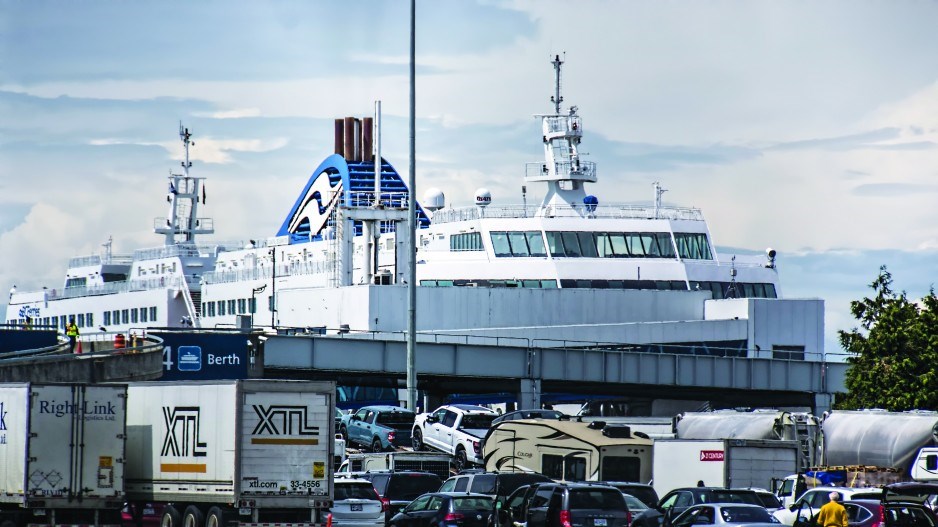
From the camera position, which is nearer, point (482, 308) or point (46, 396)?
point (46, 396)

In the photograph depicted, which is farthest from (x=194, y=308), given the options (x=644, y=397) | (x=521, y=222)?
(x=644, y=397)

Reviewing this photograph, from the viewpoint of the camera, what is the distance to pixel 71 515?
102ft

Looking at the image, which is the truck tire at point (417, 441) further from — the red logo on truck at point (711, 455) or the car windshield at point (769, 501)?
Result: the car windshield at point (769, 501)

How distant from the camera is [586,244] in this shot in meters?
81.0

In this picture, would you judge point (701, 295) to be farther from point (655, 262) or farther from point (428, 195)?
point (428, 195)

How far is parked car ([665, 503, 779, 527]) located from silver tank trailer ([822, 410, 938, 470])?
14231 mm

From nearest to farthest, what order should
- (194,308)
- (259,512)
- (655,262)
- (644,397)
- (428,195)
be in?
1. (259,512)
2. (644,397)
3. (655,262)
4. (428,195)
5. (194,308)

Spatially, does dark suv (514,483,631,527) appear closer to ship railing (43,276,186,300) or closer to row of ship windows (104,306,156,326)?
row of ship windows (104,306,156,326)

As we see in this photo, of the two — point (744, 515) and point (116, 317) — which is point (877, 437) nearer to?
point (744, 515)

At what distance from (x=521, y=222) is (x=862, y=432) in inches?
1591

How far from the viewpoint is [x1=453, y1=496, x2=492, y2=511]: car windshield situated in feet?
101

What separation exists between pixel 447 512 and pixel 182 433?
5.39 metres

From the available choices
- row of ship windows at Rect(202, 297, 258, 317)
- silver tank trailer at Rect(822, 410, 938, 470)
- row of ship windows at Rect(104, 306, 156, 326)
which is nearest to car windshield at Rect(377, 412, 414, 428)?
silver tank trailer at Rect(822, 410, 938, 470)

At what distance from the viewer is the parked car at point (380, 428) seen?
2040 inches
